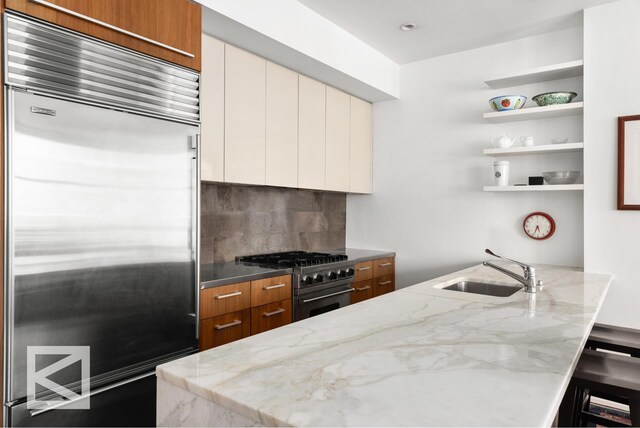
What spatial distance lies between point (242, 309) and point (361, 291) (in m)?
1.31

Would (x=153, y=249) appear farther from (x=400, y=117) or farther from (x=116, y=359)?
(x=400, y=117)

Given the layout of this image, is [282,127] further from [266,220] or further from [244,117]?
[266,220]

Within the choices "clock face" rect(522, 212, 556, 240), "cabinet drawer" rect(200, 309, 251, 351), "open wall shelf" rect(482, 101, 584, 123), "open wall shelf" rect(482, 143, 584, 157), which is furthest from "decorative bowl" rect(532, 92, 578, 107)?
"cabinet drawer" rect(200, 309, 251, 351)

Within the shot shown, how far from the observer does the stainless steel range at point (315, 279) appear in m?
2.88

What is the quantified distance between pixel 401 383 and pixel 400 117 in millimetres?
3343

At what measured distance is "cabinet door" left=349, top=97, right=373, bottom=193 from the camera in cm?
393

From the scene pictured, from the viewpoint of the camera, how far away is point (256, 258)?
124 inches

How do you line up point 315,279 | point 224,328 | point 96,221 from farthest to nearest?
1. point 315,279
2. point 224,328
3. point 96,221

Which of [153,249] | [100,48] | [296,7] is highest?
[296,7]

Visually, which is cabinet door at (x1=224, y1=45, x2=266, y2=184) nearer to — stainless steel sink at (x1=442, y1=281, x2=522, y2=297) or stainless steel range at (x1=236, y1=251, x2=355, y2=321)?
stainless steel range at (x1=236, y1=251, x2=355, y2=321)

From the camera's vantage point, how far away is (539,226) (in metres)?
3.25

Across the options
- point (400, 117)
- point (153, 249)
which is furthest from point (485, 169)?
point (153, 249)

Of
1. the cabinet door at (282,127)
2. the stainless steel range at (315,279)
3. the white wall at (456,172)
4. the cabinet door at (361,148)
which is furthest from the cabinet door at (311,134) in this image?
the white wall at (456,172)

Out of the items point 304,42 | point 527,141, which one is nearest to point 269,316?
point 304,42
